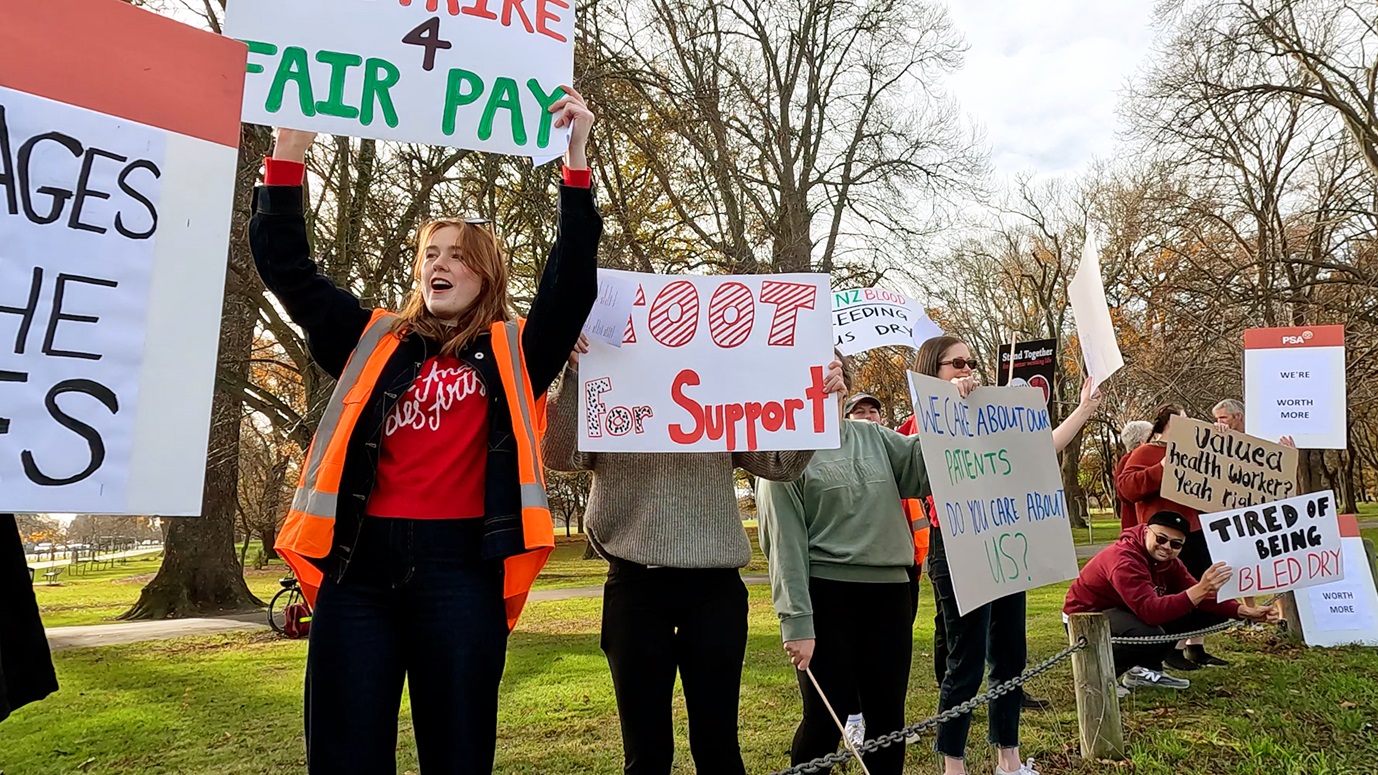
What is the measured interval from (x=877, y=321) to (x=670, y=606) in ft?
10.5

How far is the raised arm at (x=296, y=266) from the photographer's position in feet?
7.09

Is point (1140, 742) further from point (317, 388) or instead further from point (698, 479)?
point (317, 388)

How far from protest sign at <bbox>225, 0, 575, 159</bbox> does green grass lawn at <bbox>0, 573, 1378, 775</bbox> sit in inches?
122

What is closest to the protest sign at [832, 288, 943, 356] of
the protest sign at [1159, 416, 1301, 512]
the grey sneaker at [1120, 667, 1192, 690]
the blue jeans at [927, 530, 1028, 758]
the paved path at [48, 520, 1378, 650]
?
the blue jeans at [927, 530, 1028, 758]

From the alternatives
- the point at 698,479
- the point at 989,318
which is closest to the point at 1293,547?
the point at 698,479

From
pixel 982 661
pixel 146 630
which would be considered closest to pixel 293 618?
pixel 146 630

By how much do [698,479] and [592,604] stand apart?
10.9 meters

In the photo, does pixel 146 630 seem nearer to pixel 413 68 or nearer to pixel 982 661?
pixel 982 661

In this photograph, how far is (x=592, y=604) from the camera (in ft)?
43.7

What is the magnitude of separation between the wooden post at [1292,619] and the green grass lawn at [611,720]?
7.7 inches

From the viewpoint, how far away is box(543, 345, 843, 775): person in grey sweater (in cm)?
266

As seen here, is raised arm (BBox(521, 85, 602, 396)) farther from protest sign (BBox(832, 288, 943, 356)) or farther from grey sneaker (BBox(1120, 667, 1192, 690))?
grey sneaker (BBox(1120, 667, 1192, 690))

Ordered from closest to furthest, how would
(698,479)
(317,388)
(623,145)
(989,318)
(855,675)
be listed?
(698,479), (855,675), (317,388), (623,145), (989,318)

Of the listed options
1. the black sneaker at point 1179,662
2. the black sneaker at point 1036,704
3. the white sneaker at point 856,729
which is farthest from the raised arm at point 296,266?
the black sneaker at point 1179,662
